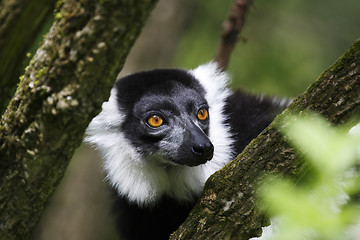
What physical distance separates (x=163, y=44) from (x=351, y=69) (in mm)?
4794

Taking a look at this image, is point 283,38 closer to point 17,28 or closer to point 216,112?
point 216,112

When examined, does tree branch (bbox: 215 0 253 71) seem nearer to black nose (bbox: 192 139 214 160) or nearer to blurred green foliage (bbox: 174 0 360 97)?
black nose (bbox: 192 139 214 160)

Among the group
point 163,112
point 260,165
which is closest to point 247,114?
point 163,112

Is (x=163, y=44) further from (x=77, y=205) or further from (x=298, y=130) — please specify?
(x=298, y=130)

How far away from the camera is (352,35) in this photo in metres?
7.93

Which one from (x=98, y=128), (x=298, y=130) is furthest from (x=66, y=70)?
(x=98, y=128)

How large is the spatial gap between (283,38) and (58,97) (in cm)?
718

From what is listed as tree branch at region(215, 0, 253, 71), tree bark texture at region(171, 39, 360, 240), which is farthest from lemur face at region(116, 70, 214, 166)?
tree branch at region(215, 0, 253, 71)

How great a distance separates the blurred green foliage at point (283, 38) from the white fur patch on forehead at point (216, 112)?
3332 millimetres

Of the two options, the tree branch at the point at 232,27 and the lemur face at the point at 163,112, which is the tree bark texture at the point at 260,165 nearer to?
the lemur face at the point at 163,112

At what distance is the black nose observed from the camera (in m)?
3.27

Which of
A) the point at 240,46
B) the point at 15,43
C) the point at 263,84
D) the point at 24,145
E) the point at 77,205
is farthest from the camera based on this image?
the point at 240,46

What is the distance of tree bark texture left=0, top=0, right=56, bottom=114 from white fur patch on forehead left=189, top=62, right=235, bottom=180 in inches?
82.0

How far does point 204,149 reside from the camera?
327 centimetres
